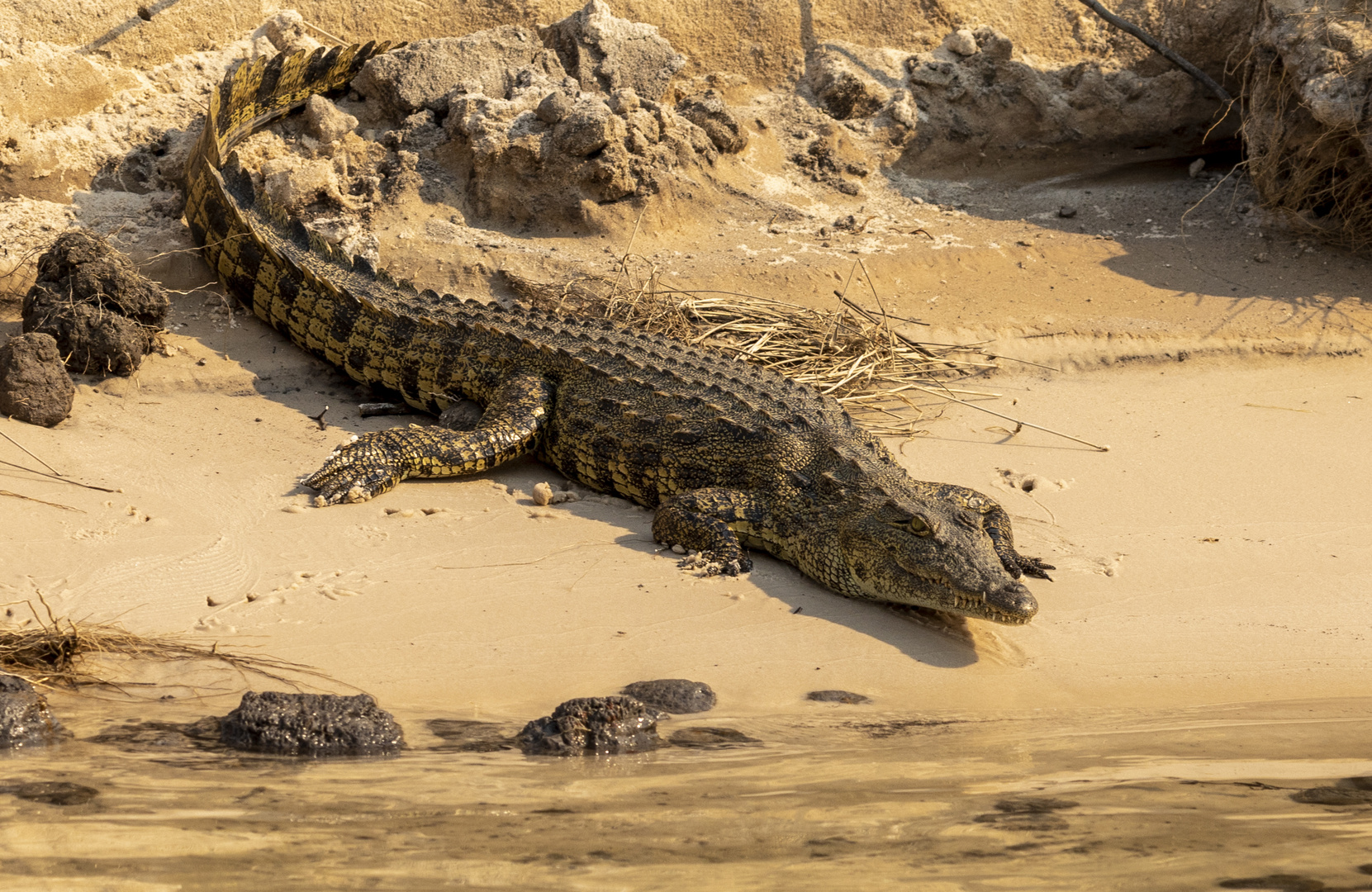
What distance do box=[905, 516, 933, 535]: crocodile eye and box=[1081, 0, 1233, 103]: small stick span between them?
19.3 feet

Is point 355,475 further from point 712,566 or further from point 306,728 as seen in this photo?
point 306,728

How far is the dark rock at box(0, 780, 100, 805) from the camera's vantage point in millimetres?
2854

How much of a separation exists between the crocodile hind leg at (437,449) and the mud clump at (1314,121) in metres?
5.43

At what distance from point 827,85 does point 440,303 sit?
14.5 feet

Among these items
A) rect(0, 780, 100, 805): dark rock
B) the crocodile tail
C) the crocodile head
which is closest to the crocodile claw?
the crocodile head

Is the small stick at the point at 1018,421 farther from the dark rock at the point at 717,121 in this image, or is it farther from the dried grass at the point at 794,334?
the dark rock at the point at 717,121

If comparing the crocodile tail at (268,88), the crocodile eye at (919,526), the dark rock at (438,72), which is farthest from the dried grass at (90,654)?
the dark rock at (438,72)

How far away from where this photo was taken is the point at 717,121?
8.48 m

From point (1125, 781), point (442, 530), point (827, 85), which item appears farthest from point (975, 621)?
point (827, 85)

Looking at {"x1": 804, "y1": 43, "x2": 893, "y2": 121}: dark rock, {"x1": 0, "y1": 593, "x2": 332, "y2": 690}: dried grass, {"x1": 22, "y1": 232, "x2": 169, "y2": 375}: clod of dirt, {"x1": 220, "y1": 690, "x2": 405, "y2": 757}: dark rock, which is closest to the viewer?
{"x1": 220, "y1": 690, "x2": 405, "y2": 757}: dark rock

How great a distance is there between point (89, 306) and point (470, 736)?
3.60 meters

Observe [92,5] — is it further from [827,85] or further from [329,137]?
[827,85]

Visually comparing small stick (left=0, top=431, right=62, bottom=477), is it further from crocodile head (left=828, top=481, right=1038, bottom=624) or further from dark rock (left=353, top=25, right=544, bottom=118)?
dark rock (left=353, top=25, right=544, bottom=118)

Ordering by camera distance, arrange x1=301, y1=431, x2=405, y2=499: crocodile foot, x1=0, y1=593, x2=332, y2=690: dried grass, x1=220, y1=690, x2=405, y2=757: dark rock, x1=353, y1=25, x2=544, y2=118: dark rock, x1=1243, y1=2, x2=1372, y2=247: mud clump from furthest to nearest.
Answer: x1=353, y1=25, x2=544, y2=118: dark rock, x1=1243, y1=2, x2=1372, y2=247: mud clump, x1=301, y1=431, x2=405, y2=499: crocodile foot, x1=0, y1=593, x2=332, y2=690: dried grass, x1=220, y1=690, x2=405, y2=757: dark rock
